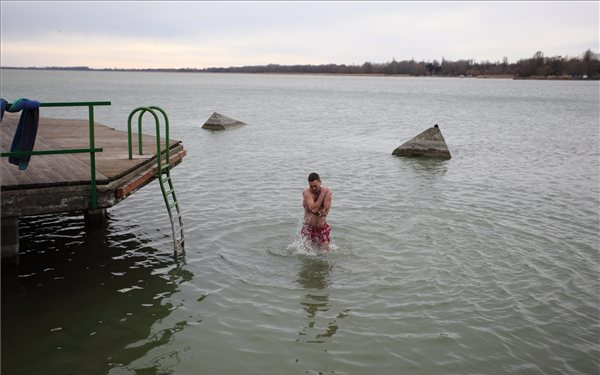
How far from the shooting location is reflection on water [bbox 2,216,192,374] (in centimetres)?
691

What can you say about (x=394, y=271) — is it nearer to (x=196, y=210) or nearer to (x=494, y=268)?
(x=494, y=268)

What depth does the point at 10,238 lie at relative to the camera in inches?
353

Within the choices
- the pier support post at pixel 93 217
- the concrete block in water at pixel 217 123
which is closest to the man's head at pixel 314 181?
the pier support post at pixel 93 217

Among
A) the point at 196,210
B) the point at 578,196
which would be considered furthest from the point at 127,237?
the point at 578,196

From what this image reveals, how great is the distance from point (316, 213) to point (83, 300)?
14.5 ft

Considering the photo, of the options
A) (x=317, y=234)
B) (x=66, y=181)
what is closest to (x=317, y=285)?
(x=317, y=234)

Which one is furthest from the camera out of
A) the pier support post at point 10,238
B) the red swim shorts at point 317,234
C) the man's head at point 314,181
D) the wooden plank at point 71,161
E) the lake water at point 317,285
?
the red swim shorts at point 317,234

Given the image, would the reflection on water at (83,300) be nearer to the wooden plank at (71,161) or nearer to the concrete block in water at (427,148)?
the wooden plank at (71,161)

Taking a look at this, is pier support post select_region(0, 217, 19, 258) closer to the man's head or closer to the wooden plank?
the wooden plank

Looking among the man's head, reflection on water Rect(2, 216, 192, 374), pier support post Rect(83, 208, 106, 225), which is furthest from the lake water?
the man's head

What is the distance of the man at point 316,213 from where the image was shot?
10336 mm

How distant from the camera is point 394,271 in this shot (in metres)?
10.1

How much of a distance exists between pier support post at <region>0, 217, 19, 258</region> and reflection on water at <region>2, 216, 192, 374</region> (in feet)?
1.07

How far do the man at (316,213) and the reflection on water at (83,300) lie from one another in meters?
2.52
